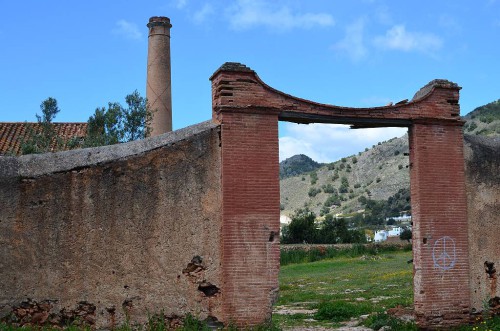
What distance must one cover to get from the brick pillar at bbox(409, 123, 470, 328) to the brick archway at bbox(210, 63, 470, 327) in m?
0.02

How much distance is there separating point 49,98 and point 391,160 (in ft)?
177

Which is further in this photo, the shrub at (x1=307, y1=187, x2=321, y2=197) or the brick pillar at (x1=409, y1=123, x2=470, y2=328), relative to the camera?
the shrub at (x1=307, y1=187, x2=321, y2=197)

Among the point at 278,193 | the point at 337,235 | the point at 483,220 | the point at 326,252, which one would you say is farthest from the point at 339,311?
the point at 337,235

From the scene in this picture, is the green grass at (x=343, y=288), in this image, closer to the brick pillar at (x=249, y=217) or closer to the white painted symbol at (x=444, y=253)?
the white painted symbol at (x=444, y=253)

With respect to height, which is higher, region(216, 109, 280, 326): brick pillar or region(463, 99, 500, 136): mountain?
region(463, 99, 500, 136): mountain

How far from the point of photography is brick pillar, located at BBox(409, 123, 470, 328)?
397 inches

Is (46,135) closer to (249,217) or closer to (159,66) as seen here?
(159,66)

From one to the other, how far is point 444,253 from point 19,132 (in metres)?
17.2

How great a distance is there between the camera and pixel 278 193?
915 centimetres

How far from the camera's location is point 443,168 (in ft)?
34.2

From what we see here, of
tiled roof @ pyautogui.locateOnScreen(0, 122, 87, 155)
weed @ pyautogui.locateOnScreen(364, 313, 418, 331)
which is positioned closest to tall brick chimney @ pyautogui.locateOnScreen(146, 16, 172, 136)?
tiled roof @ pyautogui.locateOnScreen(0, 122, 87, 155)

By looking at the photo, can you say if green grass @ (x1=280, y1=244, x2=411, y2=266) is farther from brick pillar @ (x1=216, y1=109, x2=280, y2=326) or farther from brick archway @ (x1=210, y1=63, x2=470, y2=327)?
brick pillar @ (x1=216, y1=109, x2=280, y2=326)

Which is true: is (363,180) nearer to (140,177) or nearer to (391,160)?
(391,160)

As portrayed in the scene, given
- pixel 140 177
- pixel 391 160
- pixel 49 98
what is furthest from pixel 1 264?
pixel 391 160
